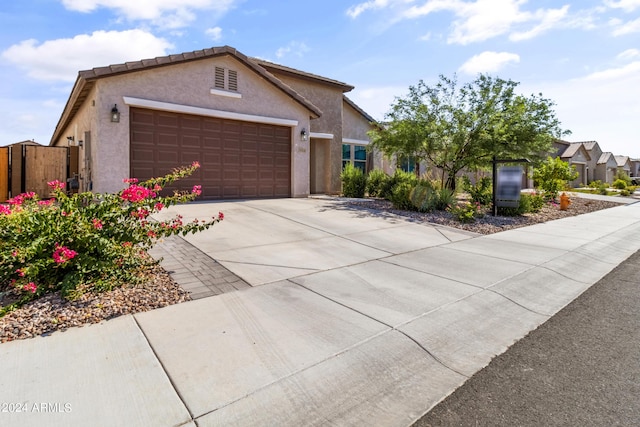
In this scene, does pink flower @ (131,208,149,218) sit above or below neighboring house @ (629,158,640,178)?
below

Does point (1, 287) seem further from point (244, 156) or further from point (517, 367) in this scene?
point (244, 156)

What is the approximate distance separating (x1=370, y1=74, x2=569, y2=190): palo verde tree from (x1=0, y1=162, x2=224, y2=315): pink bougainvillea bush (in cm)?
979

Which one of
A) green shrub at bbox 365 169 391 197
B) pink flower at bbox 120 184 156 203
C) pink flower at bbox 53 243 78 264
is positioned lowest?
pink flower at bbox 53 243 78 264

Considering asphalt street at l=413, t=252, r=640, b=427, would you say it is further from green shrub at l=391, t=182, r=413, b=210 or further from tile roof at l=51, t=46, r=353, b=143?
tile roof at l=51, t=46, r=353, b=143

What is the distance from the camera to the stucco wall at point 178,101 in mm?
9953

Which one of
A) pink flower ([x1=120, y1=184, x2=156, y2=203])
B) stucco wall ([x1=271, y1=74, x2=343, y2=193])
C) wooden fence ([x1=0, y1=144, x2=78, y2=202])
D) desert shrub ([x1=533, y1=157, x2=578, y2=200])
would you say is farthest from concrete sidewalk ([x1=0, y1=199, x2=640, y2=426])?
desert shrub ([x1=533, y1=157, x2=578, y2=200])

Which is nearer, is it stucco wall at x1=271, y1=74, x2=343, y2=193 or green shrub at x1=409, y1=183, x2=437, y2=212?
green shrub at x1=409, y1=183, x2=437, y2=212

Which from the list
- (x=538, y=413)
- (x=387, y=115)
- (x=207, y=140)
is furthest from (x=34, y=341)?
(x=387, y=115)

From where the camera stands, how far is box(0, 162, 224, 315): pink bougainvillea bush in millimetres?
3744

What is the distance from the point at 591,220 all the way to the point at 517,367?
12130 mm

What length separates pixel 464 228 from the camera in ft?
30.7

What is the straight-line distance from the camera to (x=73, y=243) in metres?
4.02

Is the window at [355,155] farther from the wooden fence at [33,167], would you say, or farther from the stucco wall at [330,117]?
the wooden fence at [33,167]

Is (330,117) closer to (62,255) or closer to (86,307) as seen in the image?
(62,255)
